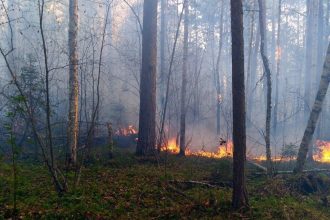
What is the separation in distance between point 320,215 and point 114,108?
66.3 feet

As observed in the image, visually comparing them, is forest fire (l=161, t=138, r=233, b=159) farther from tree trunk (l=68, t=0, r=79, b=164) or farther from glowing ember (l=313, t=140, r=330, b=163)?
glowing ember (l=313, t=140, r=330, b=163)

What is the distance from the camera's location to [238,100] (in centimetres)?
707

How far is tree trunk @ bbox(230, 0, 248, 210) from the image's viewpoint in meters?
7.06

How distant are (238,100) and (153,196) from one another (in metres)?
3.12

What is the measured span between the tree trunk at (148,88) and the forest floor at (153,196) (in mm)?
2250

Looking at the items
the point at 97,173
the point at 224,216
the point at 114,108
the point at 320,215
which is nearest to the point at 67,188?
the point at 97,173

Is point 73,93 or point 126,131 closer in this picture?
point 73,93

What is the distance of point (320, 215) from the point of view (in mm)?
7688

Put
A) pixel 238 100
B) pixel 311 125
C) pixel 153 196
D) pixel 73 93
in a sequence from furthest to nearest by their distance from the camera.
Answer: pixel 311 125 → pixel 73 93 → pixel 153 196 → pixel 238 100

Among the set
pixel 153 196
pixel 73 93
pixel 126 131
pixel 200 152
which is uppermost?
pixel 73 93

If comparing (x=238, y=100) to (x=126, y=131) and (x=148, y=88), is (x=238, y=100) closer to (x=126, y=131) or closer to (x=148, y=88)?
(x=148, y=88)

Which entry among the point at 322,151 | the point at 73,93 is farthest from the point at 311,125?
the point at 322,151

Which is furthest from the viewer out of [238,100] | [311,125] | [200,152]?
[200,152]

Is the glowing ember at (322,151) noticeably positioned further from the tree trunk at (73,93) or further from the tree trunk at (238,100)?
the tree trunk at (73,93)
